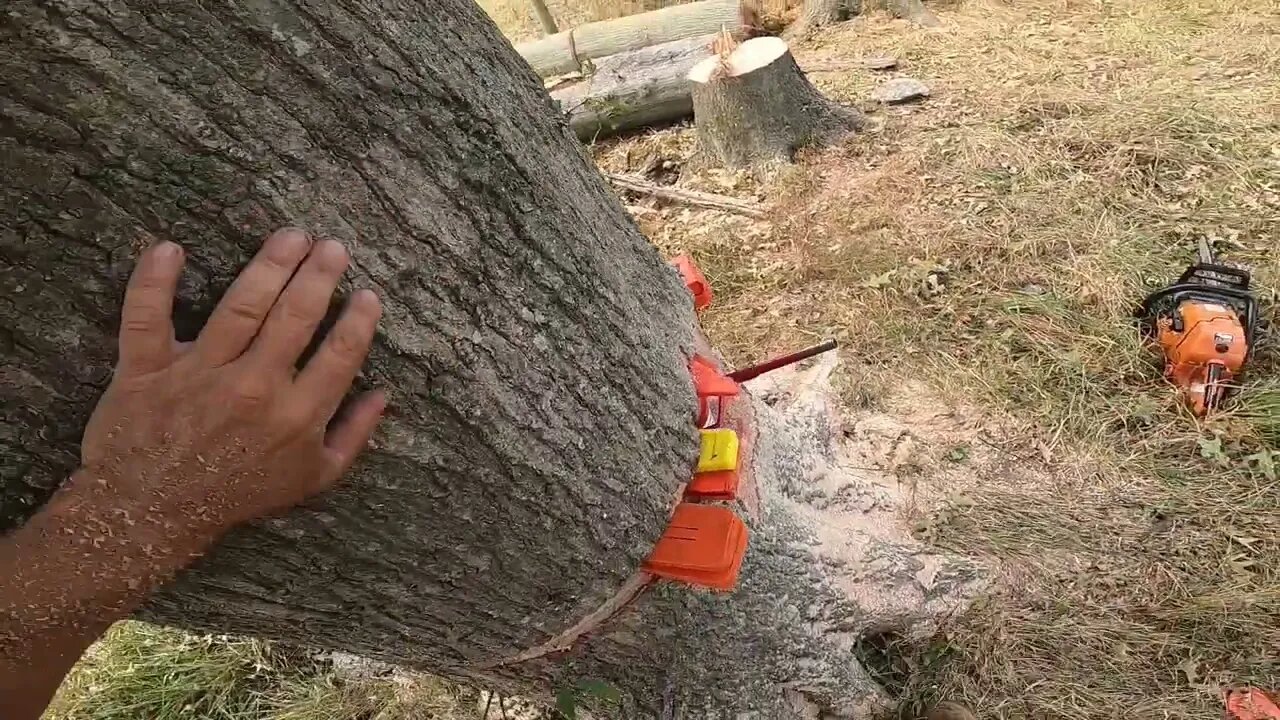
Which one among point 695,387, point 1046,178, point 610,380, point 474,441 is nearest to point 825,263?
point 1046,178

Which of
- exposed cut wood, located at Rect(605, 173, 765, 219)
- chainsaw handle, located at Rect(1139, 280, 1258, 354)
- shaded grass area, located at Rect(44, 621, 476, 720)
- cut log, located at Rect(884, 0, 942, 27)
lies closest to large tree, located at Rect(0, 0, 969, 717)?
shaded grass area, located at Rect(44, 621, 476, 720)

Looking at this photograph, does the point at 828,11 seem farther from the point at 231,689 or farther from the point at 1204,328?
the point at 231,689

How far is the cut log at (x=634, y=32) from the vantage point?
6301mm

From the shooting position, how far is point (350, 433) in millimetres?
911

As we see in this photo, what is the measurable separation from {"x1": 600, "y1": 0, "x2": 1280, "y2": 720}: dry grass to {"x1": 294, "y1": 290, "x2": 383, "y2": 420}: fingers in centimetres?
193

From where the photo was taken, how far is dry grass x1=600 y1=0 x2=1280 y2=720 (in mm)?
2299

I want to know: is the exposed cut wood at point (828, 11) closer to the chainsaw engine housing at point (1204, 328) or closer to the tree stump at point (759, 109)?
the tree stump at point (759, 109)

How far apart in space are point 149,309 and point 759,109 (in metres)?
3.70

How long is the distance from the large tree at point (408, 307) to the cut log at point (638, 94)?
3.55 metres

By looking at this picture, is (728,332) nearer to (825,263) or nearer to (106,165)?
(825,263)

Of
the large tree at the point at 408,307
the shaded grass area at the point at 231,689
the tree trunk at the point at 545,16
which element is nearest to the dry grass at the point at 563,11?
the tree trunk at the point at 545,16

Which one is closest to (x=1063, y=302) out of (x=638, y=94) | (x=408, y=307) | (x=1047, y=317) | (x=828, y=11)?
(x=1047, y=317)

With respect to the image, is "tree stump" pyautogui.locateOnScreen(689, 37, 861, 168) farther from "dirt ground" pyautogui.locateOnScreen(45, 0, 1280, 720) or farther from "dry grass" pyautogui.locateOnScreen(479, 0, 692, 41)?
"dry grass" pyautogui.locateOnScreen(479, 0, 692, 41)

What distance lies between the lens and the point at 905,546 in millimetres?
2363
